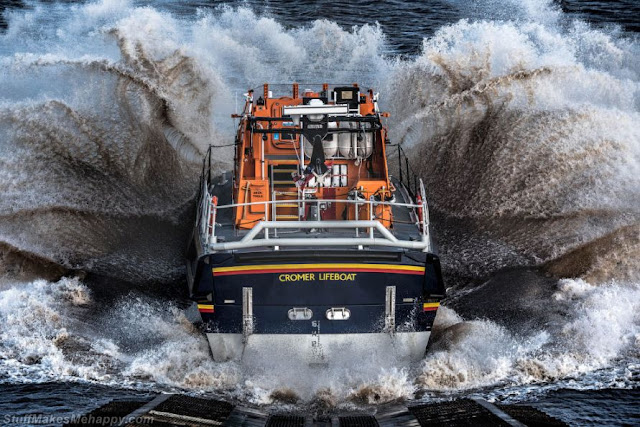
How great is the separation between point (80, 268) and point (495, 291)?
21.6 ft

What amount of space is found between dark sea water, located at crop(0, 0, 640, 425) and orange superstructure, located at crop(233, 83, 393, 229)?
212cm

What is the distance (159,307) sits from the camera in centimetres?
1458

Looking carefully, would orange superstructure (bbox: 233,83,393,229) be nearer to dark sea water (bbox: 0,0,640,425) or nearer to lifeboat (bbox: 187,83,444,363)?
lifeboat (bbox: 187,83,444,363)

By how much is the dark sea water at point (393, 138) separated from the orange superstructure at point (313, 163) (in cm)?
212

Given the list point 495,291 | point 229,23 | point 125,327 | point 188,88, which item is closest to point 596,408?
point 495,291

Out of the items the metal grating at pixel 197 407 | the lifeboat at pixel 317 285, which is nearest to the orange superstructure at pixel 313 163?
the lifeboat at pixel 317 285

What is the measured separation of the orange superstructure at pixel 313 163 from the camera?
1360cm

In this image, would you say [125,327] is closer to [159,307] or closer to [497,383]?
[159,307]

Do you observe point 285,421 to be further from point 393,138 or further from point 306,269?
point 393,138

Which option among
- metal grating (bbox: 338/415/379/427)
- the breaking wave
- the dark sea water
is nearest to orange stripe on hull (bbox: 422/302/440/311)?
the dark sea water

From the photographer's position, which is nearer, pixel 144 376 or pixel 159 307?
pixel 144 376

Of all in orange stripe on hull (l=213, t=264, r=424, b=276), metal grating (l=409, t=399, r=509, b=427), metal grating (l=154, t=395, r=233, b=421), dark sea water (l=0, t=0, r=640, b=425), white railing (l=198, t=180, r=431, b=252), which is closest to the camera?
metal grating (l=409, t=399, r=509, b=427)

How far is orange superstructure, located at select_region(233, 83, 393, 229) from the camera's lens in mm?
13602

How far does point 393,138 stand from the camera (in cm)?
1997
